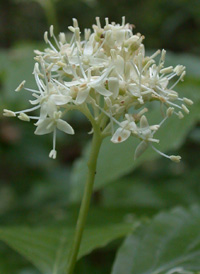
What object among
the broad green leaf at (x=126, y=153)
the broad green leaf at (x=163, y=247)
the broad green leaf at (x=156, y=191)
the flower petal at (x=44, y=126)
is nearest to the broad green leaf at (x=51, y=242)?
the broad green leaf at (x=163, y=247)

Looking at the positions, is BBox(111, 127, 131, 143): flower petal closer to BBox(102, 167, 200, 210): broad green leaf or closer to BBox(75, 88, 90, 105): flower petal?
BBox(75, 88, 90, 105): flower petal

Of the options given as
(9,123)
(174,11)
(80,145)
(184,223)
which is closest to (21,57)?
(9,123)

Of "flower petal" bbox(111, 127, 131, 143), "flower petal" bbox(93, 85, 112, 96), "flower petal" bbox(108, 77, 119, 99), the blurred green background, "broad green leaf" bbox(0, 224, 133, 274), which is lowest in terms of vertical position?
the blurred green background

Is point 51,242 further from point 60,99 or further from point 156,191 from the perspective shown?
point 156,191

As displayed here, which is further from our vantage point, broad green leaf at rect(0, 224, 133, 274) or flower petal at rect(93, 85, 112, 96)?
broad green leaf at rect(0, 224, 133, 274)

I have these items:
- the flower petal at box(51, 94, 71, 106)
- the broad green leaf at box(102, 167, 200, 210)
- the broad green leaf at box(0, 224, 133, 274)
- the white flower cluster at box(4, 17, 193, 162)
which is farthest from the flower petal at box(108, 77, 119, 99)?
the broad green leaf at box(102, 167, 200, 210)

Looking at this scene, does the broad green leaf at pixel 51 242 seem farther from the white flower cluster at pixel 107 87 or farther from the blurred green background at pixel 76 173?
the white flower cluster at pixel 107 87

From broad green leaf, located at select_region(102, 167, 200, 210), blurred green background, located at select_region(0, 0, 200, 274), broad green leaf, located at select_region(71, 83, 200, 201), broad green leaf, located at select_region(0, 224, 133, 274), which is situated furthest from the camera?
broad green leaf, located at select_region(102, 167, 200, 210)

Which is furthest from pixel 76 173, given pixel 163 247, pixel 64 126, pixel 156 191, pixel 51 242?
pixel 156 191
